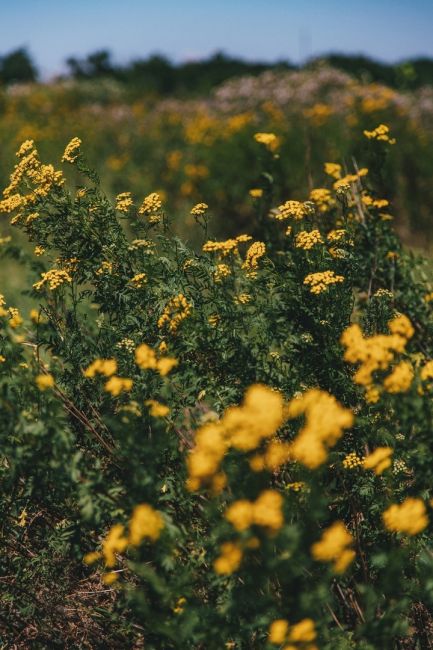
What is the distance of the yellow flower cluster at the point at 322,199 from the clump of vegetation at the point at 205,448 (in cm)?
59

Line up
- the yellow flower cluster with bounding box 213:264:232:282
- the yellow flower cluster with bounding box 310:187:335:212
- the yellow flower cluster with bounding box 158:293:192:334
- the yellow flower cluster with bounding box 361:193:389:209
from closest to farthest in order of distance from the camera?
the yellow flower cluster with bounding box 158:293:192:334 < the yellow flower cluster with bounding box 213:264:232:282 < the yellow flower cluster with bounding box 361:193:389:209 < the yellow flower cluster with bounding box 310:187:335:212

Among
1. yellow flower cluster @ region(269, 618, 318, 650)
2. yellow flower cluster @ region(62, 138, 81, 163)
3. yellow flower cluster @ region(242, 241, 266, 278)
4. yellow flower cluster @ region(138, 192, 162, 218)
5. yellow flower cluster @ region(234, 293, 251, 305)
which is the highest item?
yellow flower cluster @ region(62, 138, 81, 163)

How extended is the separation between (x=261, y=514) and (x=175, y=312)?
1089mm

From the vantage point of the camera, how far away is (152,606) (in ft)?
6.18

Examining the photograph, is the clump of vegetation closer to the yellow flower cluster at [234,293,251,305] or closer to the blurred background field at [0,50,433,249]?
the yellow flower cluster at [234,293,251,305]

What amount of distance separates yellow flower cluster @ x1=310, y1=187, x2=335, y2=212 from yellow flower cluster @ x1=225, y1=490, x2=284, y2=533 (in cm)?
241

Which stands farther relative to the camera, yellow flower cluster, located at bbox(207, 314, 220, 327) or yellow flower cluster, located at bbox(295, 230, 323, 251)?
yellow flower cluster, located at bbox(295, 230, 323, 251)

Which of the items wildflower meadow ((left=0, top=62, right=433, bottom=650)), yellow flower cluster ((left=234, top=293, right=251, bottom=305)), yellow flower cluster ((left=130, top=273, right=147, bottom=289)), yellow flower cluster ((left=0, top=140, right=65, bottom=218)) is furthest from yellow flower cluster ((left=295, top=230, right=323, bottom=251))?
yellow flower cluster ((left=0, top=140, right=65, bottom=218))

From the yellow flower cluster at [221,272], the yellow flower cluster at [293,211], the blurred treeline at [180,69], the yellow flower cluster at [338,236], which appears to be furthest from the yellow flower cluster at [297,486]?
the blurred treeline at [180,69]

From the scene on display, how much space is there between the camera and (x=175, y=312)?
2301mm

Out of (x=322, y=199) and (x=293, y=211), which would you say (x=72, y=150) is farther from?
(x=322, y=199)

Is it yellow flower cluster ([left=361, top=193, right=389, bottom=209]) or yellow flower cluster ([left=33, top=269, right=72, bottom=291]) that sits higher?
yellow flower cluster ([left=361, top=193, right=389, bottom=209])

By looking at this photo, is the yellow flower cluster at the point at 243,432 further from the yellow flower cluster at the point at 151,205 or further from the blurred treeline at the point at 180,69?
the blurred treeline at the point at 180,69

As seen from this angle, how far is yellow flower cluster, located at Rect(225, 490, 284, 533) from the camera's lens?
1393 mm
